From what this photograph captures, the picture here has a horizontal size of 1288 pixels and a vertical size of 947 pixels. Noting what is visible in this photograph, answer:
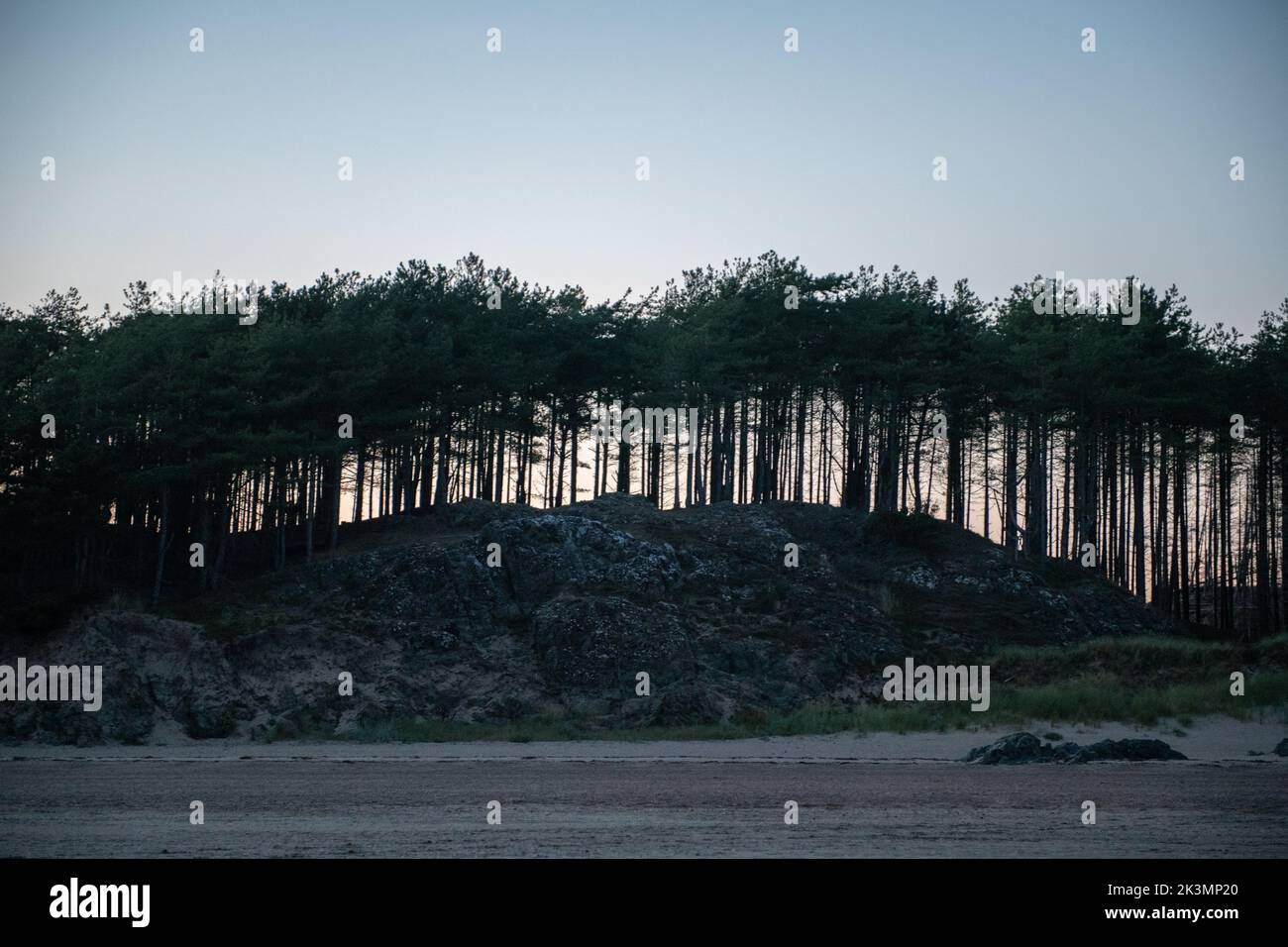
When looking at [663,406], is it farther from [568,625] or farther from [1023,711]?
[1023,711]

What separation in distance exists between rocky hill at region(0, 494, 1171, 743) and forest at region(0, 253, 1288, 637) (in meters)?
5.96

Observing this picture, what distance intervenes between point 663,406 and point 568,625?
77.8 ft

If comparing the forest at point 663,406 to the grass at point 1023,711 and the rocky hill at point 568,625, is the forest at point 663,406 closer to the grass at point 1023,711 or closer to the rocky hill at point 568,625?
the rocky hill at point 568,625

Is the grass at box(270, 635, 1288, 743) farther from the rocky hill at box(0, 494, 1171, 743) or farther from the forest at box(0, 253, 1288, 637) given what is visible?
the forest at box(0, 253, 1288, 637)

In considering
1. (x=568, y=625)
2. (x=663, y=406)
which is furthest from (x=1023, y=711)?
(x=663, y=406)

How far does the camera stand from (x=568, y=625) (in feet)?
130

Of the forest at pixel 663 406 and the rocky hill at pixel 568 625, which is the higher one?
the forest at pixel 663 406

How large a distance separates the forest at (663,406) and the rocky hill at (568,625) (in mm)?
5962

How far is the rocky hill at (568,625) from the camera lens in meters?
35.0

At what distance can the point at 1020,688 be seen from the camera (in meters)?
37.3

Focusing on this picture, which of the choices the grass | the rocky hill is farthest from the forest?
the grass

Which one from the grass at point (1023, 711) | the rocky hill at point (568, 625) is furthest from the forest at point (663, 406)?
the grass at point (1023, 711)
